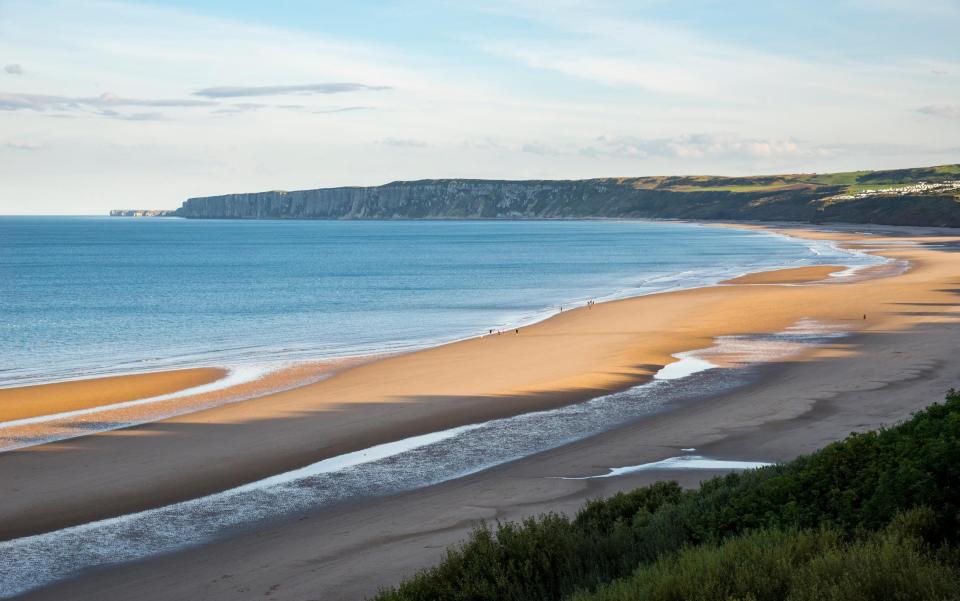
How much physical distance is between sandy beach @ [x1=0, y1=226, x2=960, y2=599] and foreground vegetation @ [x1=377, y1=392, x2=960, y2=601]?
2914 mm

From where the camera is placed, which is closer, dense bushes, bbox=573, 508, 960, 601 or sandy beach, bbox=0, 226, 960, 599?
dense bushes, bbox=573, 508, 960, 601

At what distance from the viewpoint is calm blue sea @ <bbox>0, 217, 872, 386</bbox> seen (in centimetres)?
3388

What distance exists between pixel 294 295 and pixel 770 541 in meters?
52.2

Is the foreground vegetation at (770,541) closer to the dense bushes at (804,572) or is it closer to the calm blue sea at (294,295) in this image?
the dense bushes at (804,572)

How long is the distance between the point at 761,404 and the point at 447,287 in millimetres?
43148

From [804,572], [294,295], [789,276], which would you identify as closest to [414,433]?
[804,572]

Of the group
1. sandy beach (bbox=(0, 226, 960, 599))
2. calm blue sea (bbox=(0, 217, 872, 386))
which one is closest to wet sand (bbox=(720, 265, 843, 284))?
calm blue sea (bbox=(0, 217, 872, 386))

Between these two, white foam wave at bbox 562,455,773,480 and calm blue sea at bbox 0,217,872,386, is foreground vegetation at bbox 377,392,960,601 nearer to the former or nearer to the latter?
white foam wave at bbox 562,455,773,480

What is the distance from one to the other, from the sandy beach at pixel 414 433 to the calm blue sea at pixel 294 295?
17.4 ft

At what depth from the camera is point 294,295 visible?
2259 inches

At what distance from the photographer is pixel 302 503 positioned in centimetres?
1399

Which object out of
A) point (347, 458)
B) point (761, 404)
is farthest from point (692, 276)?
point (347, 458)

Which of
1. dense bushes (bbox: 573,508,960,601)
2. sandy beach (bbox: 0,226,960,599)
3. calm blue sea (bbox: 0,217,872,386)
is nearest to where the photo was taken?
dense bushes (bbox: 573,508,960,601)

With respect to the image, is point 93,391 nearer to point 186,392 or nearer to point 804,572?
point 186,392
